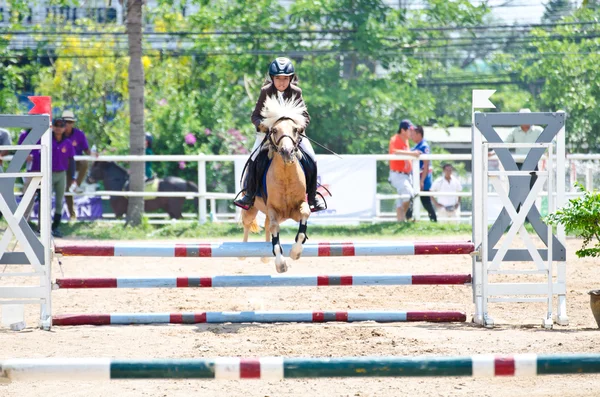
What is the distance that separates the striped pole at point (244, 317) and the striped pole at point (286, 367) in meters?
4.54

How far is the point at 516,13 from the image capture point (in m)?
35.0

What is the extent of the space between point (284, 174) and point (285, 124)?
530 mm

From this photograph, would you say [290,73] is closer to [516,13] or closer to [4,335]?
[4,335]

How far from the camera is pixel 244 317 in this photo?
820 centimetres

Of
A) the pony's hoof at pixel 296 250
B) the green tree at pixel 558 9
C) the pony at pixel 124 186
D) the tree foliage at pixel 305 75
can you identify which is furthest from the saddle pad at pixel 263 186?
the green tree at pixel 558 9

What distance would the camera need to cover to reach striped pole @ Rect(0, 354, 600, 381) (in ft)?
11.6

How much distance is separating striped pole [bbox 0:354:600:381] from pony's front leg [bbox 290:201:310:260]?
4394mm

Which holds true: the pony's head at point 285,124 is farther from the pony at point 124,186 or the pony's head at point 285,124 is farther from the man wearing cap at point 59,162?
the pony at point 124,186

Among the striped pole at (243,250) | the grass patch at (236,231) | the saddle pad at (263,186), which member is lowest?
the grass patch at (236,231)

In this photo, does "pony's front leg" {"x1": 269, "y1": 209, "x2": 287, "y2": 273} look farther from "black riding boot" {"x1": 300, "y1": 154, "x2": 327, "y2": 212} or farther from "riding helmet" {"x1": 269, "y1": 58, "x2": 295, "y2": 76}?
"riding helmet" {"x1": 269, "y1": 58, "x2": 295, "y2": 76}

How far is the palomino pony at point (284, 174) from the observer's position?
7.91 meters

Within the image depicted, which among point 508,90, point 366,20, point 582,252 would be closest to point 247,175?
point 582,252

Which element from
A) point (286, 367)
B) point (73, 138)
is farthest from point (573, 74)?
point (286, 367)

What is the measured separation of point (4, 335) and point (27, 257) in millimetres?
720
